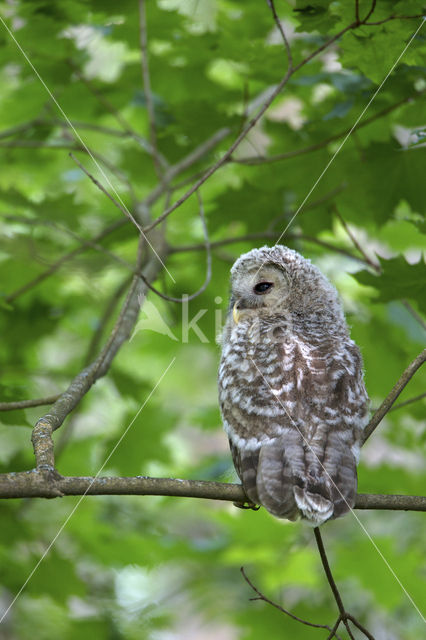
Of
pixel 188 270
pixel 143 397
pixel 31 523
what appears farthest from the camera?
pixel 188 270

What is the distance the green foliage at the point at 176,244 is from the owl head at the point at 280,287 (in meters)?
0.18

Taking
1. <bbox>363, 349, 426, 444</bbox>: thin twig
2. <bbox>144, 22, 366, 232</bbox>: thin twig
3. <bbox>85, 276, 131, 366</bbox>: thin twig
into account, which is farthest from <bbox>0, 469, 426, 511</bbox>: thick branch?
<bbox>85, 276, 131, 366</bbox>: thin twig

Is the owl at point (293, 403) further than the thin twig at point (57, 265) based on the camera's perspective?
No

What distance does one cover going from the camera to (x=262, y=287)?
8.44ft

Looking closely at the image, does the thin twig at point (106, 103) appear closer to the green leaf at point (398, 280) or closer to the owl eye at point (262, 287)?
the owl eye at point (262, 287)

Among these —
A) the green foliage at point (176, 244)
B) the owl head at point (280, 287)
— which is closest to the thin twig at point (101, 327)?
the green foliage at point (176, 244)

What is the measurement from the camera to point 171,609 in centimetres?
424

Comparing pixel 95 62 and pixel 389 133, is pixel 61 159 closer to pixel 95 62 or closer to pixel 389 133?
pixel 95 62

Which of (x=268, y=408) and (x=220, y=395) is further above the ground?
(x=268, y=408)

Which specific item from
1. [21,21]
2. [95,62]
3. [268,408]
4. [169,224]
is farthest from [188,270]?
[268,408]

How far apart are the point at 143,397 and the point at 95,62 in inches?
75.1

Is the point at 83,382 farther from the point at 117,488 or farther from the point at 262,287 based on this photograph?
the point at 262,287

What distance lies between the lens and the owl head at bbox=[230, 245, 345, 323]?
2492mm

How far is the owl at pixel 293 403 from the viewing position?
1762 mm
